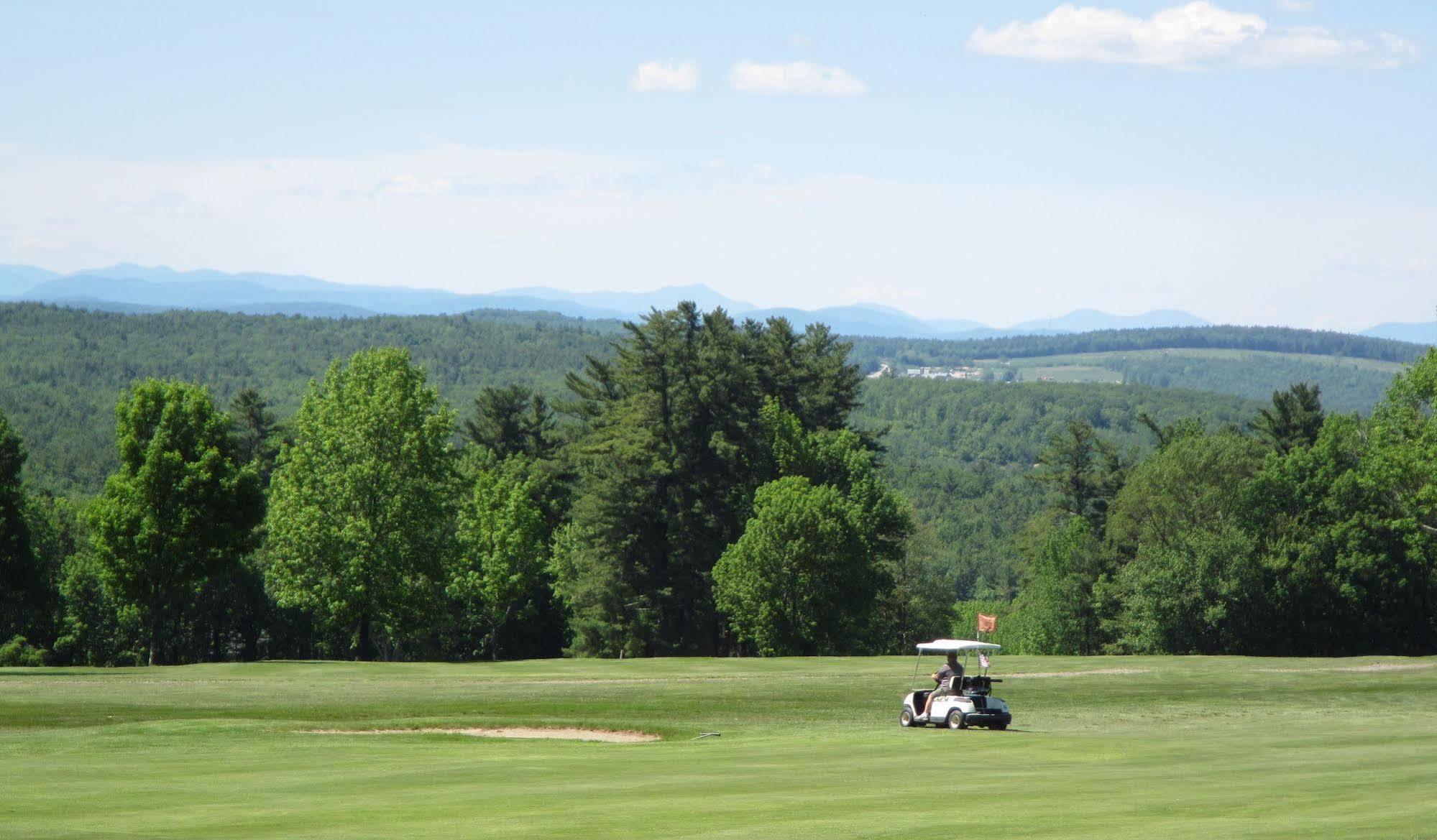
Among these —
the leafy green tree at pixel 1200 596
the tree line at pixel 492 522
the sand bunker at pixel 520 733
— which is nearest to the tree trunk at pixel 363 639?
the tree line at pixel 492 522

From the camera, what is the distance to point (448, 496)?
6462 centimetres

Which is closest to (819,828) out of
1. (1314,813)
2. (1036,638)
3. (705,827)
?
(705,827)

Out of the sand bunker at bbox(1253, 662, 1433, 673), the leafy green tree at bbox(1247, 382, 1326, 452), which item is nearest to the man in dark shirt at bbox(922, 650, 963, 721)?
the sand bunker at bbox(1253, 662, 1433, 673)

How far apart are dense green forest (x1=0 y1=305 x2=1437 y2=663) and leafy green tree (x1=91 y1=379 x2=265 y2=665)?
110 millimetres

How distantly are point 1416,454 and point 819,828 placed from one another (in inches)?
2140

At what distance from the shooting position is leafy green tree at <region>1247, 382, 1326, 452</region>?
82375mm

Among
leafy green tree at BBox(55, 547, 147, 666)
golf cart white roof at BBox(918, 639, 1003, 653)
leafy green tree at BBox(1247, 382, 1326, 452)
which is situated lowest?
leafy green tree at BBox(55, 547, 147, 666)

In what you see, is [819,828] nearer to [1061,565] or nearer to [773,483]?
[773,483]

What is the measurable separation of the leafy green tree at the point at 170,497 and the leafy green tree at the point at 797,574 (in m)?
23.2

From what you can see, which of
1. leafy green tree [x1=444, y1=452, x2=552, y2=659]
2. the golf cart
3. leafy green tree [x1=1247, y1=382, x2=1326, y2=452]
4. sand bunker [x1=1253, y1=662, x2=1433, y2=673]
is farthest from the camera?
leafy green tree [x1=1247, y1=382, x2=1326, y2=452]

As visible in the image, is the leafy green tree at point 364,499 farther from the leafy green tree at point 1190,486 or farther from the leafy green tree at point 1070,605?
the leafy green tree at point 1070,605

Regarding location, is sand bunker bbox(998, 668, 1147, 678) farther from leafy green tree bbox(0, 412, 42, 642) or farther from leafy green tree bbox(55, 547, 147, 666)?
leafy green tree bbox(55, 547, 147, 666)

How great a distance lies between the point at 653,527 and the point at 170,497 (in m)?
25.6

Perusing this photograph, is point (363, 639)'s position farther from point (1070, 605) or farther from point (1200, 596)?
point (1070, 605)
